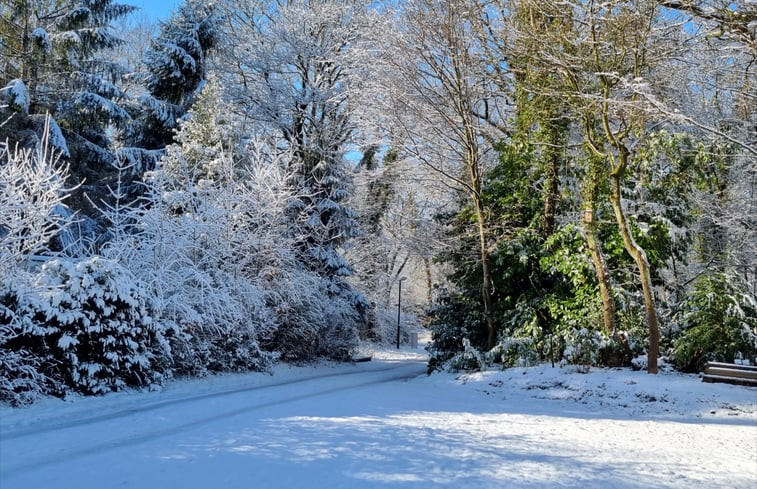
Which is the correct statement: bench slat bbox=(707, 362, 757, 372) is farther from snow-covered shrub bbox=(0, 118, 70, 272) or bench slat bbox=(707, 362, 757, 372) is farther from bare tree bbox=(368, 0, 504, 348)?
snow-covered shrub bbox=(0, 118, 70, 272)

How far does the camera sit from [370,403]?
7.88 m

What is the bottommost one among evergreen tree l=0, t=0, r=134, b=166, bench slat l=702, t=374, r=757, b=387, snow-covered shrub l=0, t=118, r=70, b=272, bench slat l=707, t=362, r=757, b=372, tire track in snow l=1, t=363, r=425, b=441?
tire track in snow l=1, t=363, r=425, b=441

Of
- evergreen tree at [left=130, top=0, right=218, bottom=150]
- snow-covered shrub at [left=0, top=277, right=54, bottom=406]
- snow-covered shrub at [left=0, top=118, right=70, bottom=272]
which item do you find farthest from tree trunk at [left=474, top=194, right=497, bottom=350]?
evergreen tree at [left=130, top=0, right=218, bottom=150]

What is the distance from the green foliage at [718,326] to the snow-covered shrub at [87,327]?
988 centimetres

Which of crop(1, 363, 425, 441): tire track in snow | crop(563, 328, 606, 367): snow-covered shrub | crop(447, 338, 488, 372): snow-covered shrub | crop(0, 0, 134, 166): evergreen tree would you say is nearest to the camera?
crop(1, 363, 425, 441): tire track in snow

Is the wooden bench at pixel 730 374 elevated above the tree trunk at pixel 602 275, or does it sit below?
below

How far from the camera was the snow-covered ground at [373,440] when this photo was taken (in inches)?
165

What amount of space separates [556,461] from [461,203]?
11439mm

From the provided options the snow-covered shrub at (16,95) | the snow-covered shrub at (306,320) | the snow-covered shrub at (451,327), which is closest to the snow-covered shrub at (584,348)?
the snow-covered shrub at (451,327)

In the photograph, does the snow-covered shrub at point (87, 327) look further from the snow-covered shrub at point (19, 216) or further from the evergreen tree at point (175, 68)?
the evergreen tree at point (175, 68)

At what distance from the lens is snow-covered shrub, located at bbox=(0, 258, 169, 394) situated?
676 centimetres

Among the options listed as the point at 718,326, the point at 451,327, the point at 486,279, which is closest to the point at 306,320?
the point at 451,327

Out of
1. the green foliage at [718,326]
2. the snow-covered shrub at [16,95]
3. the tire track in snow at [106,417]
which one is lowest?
the tire track in snow at [106,417]

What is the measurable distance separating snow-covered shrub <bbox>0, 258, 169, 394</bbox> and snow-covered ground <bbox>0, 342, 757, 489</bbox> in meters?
0.40
